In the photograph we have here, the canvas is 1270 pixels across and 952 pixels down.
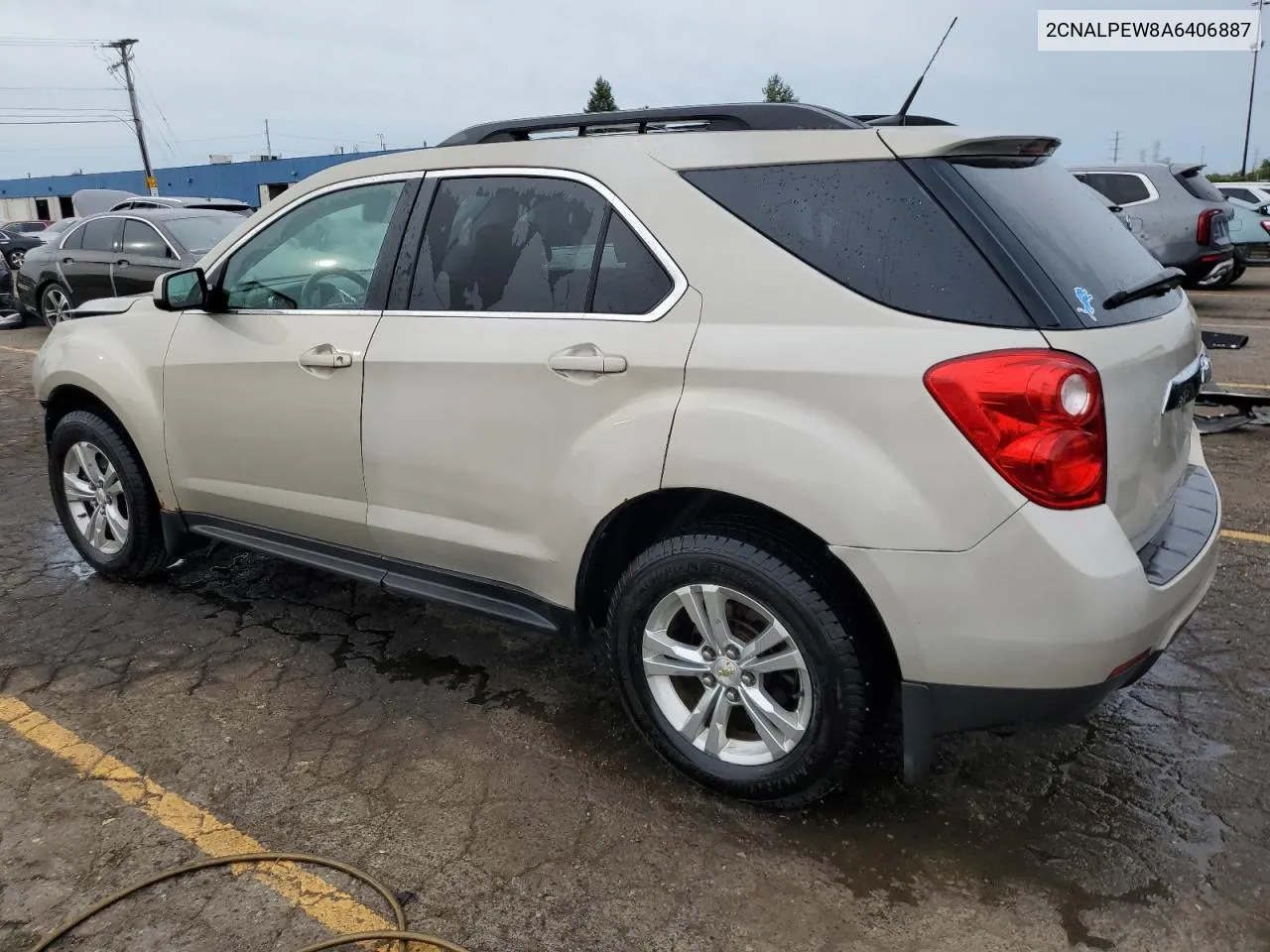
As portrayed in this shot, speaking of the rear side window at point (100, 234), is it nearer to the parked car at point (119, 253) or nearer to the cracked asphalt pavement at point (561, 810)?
the parked car at point (119, 253)

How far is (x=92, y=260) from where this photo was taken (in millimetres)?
11164

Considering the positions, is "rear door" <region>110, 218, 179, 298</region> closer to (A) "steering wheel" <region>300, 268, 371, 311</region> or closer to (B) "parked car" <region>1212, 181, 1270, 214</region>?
(A) "steering wheel" <region>300, 268, 371, 311</region>

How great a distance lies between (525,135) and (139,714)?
7.45ft

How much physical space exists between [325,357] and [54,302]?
10.9 m

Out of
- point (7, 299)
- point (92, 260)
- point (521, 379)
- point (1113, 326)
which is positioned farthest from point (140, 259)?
point (1113, 326)

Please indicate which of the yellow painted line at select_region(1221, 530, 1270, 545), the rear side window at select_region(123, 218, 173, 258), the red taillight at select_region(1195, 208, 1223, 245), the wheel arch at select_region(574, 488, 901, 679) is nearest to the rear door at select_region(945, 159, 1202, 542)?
the wheel arch at select_region(574, 488, 901, 679)

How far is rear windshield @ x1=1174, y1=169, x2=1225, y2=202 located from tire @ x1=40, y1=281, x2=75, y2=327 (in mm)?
13408

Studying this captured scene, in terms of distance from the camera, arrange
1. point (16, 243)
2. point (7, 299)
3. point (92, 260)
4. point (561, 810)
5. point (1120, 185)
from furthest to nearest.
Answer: point (16, 243) < point (7, 299) < point (1120, 185) < point (92, 260) < point (561, 810)

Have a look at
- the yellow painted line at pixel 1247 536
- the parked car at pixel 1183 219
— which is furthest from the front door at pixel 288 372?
the parked car at pixel 1183 219

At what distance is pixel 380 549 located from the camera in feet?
11.0

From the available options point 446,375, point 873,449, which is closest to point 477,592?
point 446,375

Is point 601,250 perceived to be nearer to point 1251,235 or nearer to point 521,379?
point 521,379

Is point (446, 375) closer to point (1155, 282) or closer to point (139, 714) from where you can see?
point (139, 714)

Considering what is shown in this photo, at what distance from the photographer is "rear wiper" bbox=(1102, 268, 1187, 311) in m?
2.43
